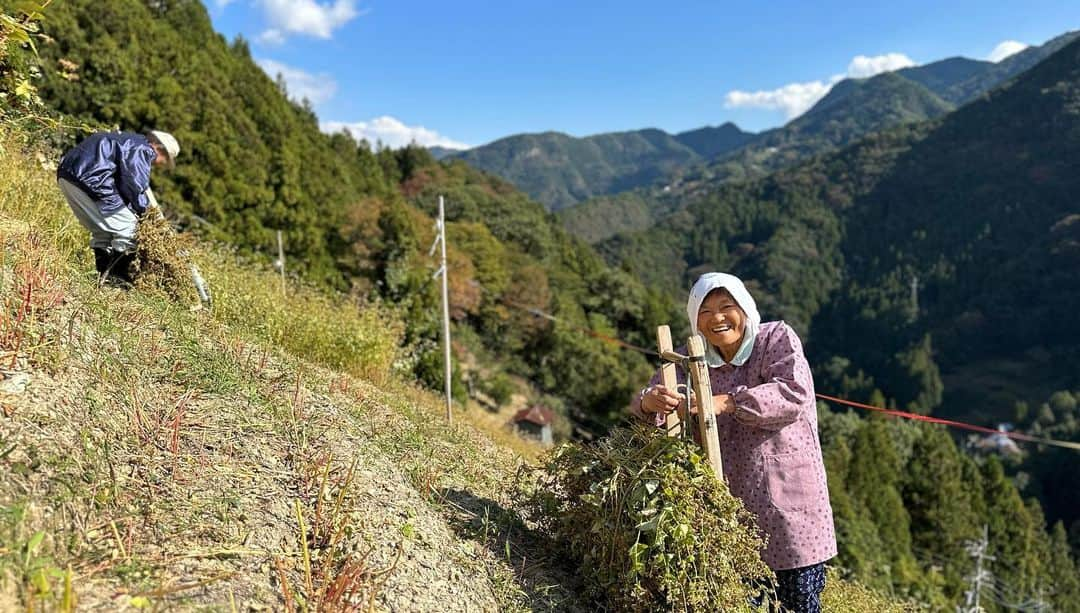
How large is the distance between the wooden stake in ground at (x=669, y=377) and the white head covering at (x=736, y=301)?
0.37ft

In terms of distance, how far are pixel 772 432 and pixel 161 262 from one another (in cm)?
388

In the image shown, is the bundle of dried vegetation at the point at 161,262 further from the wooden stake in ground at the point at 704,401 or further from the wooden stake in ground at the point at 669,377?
the wooden stake in ground at the point at 704,401

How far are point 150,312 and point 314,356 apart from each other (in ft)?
6.04

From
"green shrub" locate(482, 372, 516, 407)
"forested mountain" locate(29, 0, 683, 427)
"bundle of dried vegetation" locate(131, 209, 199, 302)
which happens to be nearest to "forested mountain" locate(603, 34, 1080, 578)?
"forested mountain" locate(29, 0, 683, 427)

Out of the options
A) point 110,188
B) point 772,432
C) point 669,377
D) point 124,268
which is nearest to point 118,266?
point 124,268

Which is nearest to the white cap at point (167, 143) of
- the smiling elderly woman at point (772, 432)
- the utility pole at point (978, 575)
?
the smiling elderly woman at point (772, 432)

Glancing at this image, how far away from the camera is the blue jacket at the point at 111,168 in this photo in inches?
149

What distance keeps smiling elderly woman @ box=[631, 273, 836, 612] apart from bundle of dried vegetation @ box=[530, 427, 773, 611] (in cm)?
9

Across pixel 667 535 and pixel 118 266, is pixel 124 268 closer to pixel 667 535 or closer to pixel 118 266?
pixel 118 266

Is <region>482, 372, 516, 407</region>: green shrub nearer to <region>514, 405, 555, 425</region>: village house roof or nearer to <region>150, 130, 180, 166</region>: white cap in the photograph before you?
<region>514, 405, 555, 425</region>: village house roof

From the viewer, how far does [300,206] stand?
23391mm

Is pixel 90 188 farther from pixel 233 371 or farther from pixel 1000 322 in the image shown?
pixel 1000 322

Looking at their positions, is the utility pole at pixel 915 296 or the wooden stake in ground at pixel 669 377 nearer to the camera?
the wooden stake in ground at pixel 669 377

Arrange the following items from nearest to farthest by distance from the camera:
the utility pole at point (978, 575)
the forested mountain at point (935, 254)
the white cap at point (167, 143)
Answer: the white cap at point (167, 143) → the utility pole at point (978, 575) → the forested mountain at point (935, 254)
